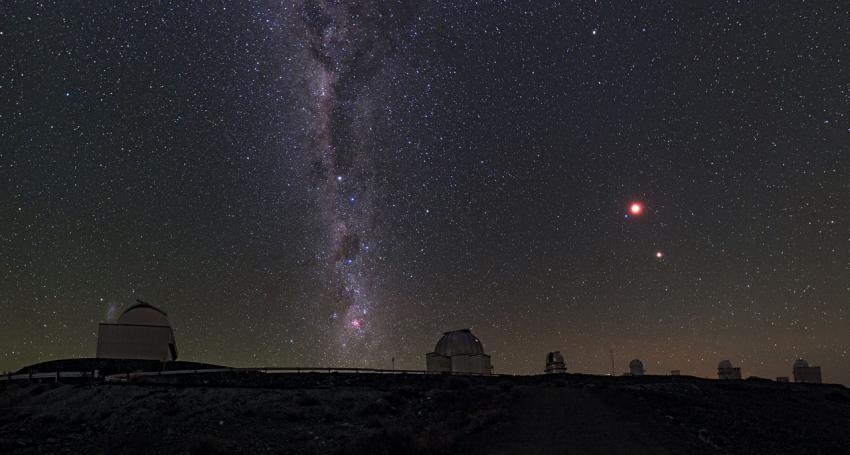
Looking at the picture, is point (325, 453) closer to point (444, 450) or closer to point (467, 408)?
point (444, 450)

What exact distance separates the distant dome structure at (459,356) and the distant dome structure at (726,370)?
132 feet

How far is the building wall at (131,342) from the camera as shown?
41.8m

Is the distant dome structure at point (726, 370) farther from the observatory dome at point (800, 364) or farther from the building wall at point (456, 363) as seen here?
the building wall at point (456, 363)

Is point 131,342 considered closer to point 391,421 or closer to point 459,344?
point 391,421

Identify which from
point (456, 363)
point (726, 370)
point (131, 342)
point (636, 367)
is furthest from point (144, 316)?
point (726, 370)

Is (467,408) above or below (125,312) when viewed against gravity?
below

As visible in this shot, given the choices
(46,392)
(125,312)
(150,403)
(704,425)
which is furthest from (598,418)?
(125,312)

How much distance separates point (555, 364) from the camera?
7606 cm

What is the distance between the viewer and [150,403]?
23.4m

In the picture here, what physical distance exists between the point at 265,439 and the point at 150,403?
7.14m

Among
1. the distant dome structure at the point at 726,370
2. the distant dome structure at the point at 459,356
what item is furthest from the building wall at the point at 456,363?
the distant dome structure at the point at 726,370

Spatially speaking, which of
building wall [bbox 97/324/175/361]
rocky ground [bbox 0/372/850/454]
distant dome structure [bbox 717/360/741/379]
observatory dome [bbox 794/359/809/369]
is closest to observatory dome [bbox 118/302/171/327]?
building wall [bbox 97/324/175/361]

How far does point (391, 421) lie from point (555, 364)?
5787 centimetres

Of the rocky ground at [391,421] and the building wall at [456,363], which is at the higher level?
the building wall at [456,363]
